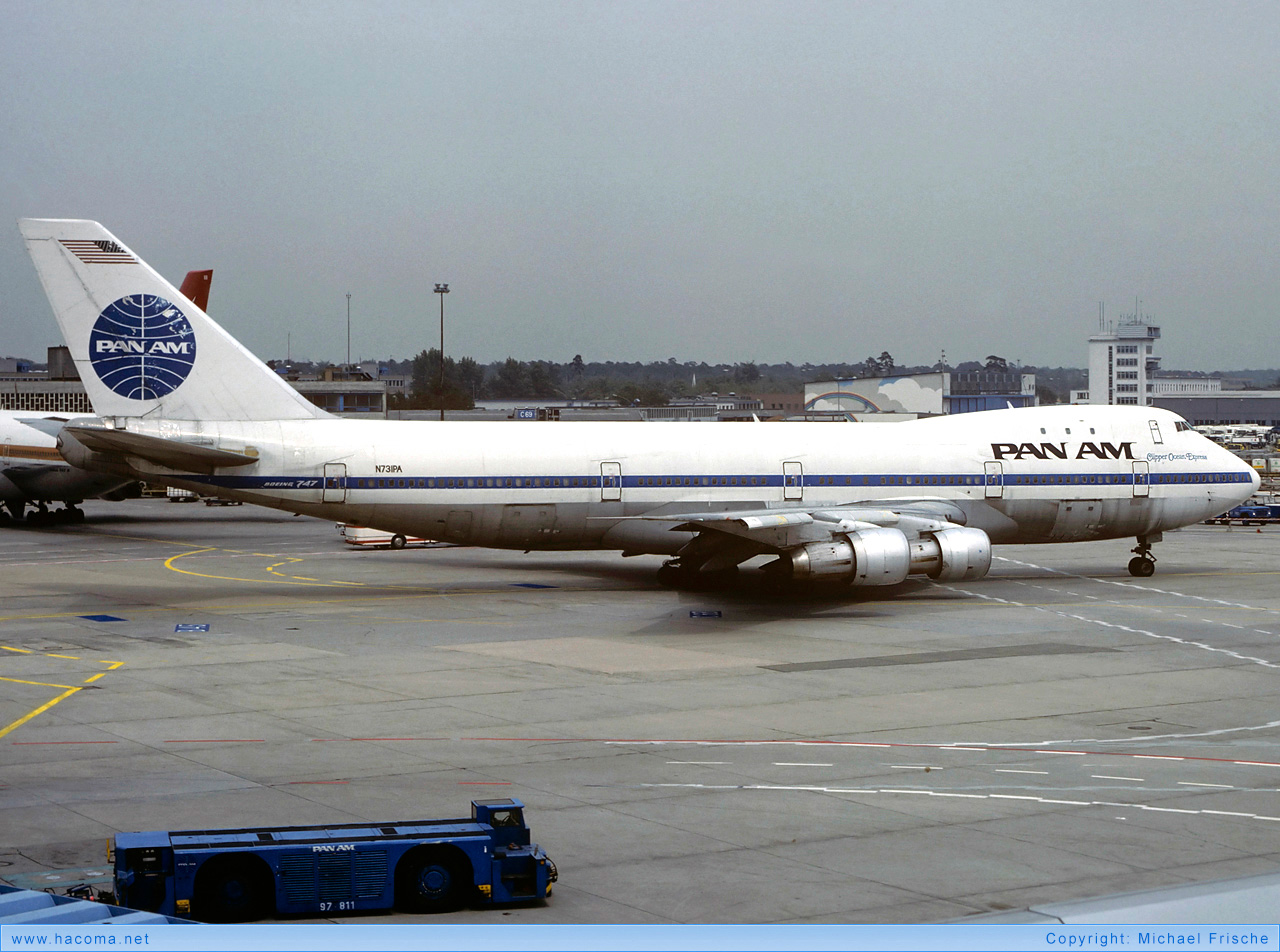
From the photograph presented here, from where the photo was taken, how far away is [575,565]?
167 feet

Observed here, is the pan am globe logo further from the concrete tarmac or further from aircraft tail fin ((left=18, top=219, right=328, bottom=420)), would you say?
→ the concrete tarmac

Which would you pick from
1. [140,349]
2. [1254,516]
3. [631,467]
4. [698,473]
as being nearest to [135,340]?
[140,349]

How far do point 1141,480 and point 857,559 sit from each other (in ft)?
43.4

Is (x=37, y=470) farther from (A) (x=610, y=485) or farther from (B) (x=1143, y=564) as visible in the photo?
(B) (x=1143, y=564)

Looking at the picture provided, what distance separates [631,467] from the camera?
41875 mm

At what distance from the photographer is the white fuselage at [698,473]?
39875 millimetres

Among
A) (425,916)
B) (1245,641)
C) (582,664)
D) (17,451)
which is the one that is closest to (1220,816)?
(425,916)

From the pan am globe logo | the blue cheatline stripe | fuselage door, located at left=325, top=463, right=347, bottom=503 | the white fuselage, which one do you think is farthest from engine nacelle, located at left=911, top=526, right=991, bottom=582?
the pan am globe logo

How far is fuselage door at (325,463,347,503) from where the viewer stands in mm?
39656

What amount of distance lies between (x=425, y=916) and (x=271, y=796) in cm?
518

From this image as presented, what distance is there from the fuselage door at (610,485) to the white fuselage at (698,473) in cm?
3

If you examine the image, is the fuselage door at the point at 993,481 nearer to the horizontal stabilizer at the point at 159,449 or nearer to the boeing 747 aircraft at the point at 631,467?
the boeing 747 aircraft at the point at 631,467

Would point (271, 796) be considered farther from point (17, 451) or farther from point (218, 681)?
point (17, 451)

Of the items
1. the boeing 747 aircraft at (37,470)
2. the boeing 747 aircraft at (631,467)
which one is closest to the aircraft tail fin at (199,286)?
the boeing 747 aircraft at (37,470)
